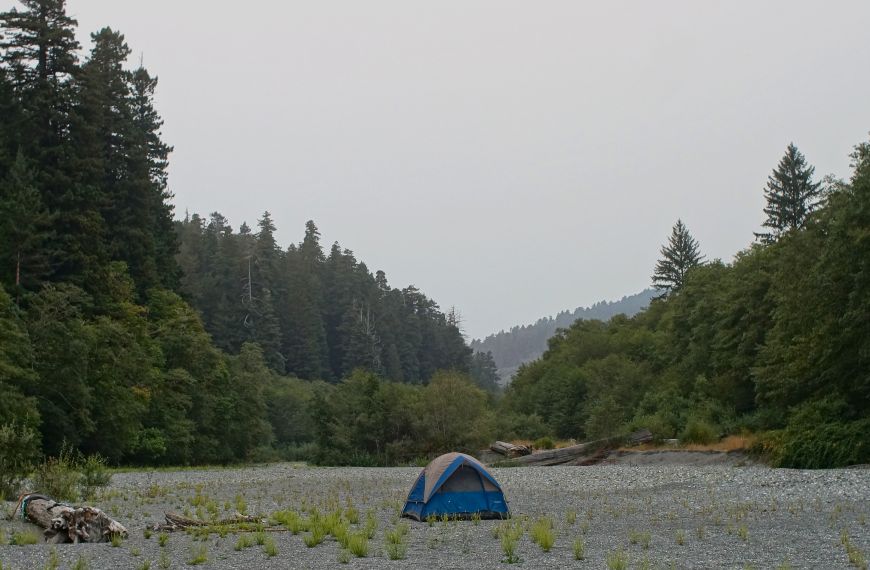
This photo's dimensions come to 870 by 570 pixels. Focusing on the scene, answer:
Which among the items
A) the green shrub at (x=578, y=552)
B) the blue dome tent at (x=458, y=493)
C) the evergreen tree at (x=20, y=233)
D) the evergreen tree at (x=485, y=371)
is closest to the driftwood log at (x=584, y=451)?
the blue dome tent at (x=458, y=493)

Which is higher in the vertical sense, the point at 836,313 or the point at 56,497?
the point at 836,313

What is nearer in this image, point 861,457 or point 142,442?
point 861,457

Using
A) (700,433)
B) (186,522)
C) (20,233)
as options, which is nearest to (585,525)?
(186,522)

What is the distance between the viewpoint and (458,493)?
18.5m

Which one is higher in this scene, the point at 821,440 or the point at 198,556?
the point at 821,440

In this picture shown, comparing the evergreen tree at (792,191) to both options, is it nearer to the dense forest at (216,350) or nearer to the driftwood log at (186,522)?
the dense forest at (216,350)

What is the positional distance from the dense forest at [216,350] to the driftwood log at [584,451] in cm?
224

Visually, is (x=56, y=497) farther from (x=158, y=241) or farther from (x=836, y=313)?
(x=158, y=241)

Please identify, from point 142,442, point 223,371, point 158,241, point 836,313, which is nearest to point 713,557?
point 836,313

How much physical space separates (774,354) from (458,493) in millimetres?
20325

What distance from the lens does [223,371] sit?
58312mm

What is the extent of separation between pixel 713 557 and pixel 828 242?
63.1 feet

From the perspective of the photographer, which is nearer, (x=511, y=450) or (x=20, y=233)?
(x=20, y=233)

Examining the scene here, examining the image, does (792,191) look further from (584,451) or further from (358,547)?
(358,547)
